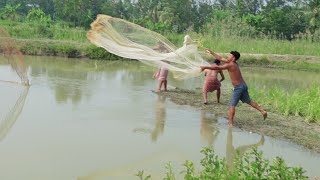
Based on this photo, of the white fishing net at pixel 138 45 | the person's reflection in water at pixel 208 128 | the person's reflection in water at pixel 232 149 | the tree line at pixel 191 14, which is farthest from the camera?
the tree line at pixel 191 14

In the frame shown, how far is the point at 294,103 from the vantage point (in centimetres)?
939

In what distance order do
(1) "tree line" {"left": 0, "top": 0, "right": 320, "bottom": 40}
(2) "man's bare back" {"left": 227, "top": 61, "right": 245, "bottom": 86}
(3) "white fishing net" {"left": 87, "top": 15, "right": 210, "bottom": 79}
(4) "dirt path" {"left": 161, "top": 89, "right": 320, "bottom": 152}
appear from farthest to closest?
(1) "tree line" {"left": 0, "top": 0, "right": 320, "bottom": 40} → (3) "white fishing net" {"left": 87, "top": 15, "right": 210, "bottom": 79} → (2) "man's bare back" {"left": 227, "top": 61, "right": 245, "bottom": 86} → (4) "dirt path" {"left": 161, "top": 89, "right": 320, "bottom": 152}

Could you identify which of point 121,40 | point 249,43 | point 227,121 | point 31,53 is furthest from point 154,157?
point 249,43

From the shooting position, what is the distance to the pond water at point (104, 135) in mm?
5344

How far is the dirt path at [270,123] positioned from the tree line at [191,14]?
18089 millimetres

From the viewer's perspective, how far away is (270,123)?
8.41 metres

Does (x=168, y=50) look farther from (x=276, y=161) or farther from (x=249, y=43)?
(x=249, y=43)

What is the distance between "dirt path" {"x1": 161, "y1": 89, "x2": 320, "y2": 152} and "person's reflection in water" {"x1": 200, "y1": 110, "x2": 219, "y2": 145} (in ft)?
1.24

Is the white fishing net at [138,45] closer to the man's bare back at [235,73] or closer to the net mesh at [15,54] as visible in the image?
the man's bare back at [235,73]

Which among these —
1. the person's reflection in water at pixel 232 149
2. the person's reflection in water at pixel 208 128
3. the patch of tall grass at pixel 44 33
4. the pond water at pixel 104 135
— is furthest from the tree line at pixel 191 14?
the person's reflection in water at pixel 232 149

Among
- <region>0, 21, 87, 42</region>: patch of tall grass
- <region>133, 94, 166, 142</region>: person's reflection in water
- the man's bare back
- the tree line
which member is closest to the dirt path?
<region>133, 94, 166, 142</region>: person's reflection in water

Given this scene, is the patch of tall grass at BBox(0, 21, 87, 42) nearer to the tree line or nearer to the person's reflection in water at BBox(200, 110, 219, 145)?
the tree line

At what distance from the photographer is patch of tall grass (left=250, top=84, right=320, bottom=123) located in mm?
8759

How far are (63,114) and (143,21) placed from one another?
28.3 meters
